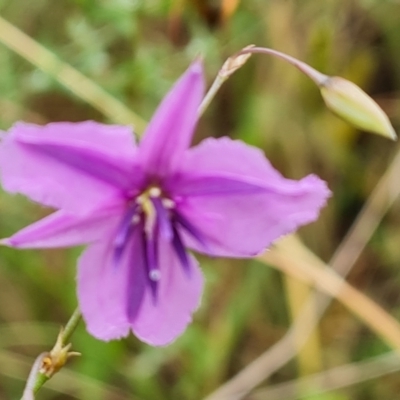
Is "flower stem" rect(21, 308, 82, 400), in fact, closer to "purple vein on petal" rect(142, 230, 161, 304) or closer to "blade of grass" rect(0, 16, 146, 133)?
"purple vein on petal" rect(142, 230, 161, 304)

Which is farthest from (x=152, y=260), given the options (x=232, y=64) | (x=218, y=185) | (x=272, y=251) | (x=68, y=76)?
(x=272, y=251)

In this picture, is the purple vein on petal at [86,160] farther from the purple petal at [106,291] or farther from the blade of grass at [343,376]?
the blade of grass at [343,376]

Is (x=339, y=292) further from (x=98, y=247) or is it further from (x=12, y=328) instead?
(x=98, y=247)

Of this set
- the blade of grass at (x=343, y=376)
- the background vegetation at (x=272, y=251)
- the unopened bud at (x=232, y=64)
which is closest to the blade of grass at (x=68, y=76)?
the background vegetation at (x=272, y=251)

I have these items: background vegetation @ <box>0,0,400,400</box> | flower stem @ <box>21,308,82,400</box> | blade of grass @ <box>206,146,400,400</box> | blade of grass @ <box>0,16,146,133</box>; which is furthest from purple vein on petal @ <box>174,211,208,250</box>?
blade of grass @ <box>206,146,400,400</box>

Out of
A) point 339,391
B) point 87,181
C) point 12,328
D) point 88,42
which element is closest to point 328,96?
point 87,181

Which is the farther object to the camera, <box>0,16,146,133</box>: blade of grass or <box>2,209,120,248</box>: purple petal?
<box>0,16,146,133</box>: blade of grass

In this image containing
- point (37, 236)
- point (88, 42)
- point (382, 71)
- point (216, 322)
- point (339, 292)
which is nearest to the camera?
point (37, 236)
